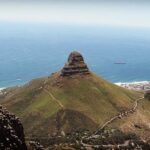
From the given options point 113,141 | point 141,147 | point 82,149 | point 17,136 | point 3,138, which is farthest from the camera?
point 113,141

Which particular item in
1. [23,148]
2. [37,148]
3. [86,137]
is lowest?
[86,137]

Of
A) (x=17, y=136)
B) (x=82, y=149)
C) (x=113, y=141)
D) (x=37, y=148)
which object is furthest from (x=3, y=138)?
(x=113, y=141)

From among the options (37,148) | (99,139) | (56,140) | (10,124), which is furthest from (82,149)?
(10,124)

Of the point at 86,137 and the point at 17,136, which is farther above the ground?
the point at 17,136

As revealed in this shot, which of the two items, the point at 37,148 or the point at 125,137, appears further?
the point at 125,137

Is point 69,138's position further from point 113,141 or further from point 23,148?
point 23,148

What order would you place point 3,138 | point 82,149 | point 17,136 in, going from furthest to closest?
point 82,149 → point 17,136 → point 3,138

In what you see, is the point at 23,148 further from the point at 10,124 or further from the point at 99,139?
the point at 99,139
